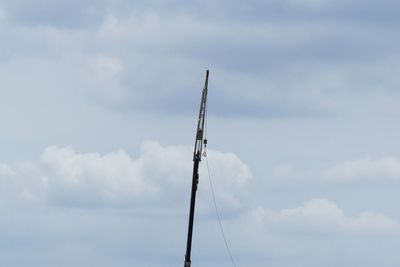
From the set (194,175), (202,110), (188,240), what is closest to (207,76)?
(202,110)

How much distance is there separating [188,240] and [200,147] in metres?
9.80

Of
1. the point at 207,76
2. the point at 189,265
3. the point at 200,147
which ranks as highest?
the point at 207,76

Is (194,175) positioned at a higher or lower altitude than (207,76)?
lower

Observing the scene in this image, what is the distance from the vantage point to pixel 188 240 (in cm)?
6812

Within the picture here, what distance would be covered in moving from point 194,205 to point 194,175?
10.7ft

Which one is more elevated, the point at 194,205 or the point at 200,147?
the point at 200,147

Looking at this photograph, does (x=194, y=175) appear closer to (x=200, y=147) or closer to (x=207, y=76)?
(x=200, y=147)

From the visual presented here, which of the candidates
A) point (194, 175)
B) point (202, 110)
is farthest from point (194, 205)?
point (202, 110)

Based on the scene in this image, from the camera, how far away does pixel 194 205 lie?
68875 millimetres

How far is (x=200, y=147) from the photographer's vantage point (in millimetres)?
70062

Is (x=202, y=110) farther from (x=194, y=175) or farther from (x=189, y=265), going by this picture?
(x=189, y=265)

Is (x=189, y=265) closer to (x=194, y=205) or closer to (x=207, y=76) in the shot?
(x=194, y=205)

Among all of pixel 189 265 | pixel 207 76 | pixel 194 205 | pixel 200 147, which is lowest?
pixel 189 265

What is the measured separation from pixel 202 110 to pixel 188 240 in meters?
13.6
